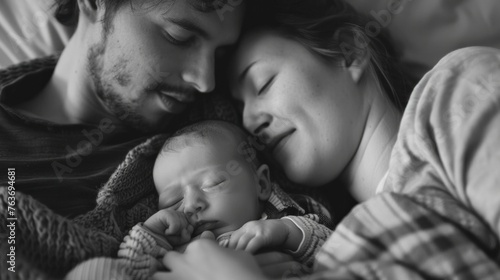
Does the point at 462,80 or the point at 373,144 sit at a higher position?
the point at 462,80

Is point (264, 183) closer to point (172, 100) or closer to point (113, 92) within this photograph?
point (172, 100)

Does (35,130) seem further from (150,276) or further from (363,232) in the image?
(363,232)

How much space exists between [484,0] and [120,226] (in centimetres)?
128

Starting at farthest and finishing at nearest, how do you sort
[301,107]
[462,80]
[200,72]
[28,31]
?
[28,31] → [200,72] → [301,107] → [462,80]

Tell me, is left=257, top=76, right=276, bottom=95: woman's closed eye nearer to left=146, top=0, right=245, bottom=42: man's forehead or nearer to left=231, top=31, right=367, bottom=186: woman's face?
left=231, top=31, right=367, bottom=186: woman's face

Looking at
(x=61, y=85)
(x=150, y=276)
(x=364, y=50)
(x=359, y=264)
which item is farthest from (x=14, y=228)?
(x=364, y=50)

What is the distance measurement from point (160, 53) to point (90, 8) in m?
0.36

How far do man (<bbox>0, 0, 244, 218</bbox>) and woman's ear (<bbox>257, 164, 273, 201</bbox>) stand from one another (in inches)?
10.7

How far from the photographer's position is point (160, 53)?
1.27 m

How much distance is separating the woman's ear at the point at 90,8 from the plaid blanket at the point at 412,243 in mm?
1064

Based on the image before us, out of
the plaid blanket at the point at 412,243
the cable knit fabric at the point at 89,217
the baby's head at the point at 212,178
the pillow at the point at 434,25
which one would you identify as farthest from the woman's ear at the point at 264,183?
the pillow at the point at 434,25

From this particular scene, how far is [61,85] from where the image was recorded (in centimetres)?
156

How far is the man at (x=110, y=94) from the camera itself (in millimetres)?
1229

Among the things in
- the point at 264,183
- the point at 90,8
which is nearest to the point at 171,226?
the point at 264,183
